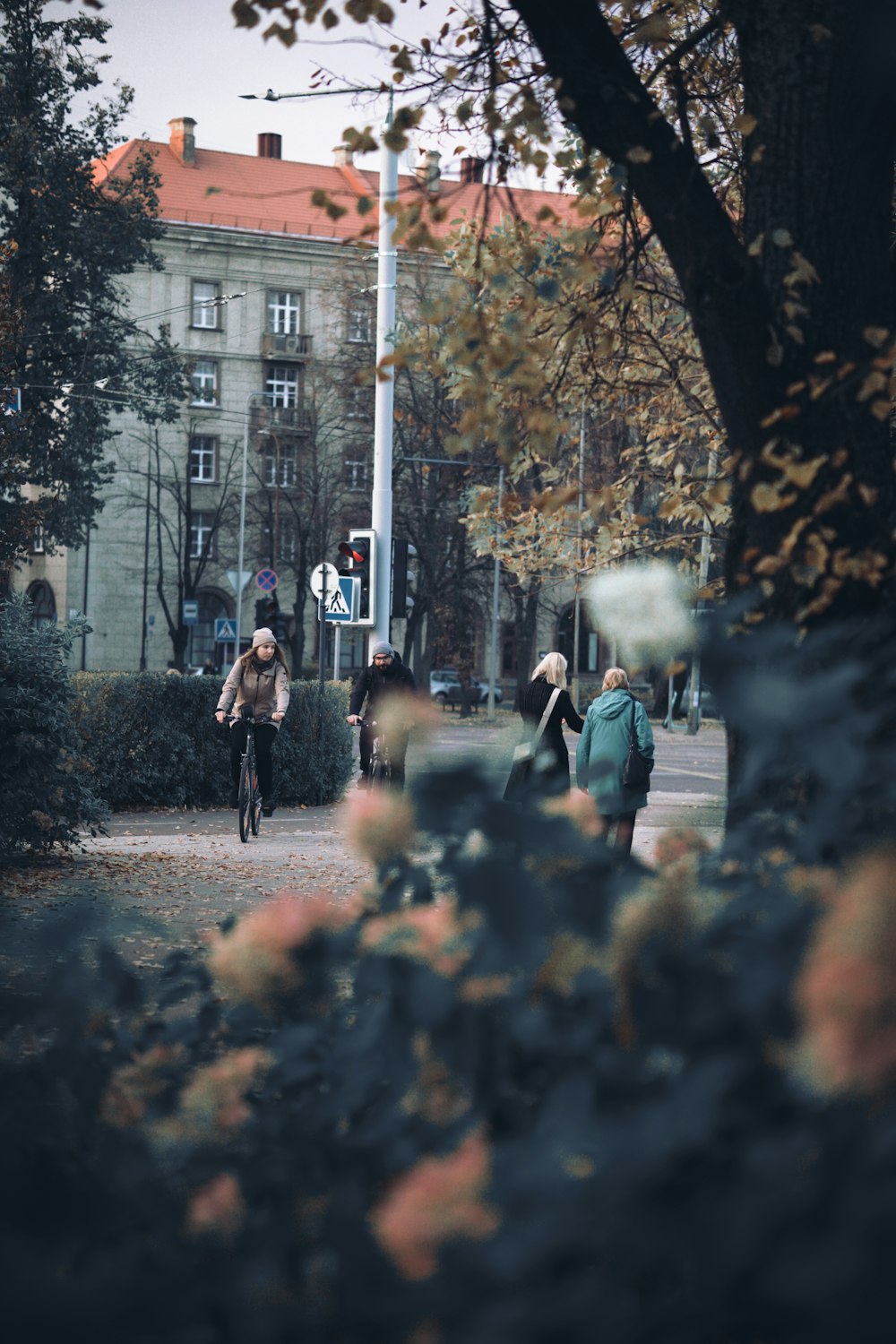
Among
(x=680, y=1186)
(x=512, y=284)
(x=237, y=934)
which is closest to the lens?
(x=680, y=1186)

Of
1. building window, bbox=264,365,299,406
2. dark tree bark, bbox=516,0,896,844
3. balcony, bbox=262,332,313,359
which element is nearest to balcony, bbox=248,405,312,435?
building window, bbox=264,365,299,406

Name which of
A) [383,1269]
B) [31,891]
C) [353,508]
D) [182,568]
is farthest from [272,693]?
[182,568]

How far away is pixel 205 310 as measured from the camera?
6644cm

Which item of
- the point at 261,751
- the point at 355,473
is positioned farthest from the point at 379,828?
the point at 355,473

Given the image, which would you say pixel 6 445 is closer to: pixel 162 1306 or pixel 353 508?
pixel 162 1306

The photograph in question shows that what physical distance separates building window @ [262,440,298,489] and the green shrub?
46.3 m

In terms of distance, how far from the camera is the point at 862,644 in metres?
2.99

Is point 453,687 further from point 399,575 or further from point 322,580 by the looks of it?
point 399,575

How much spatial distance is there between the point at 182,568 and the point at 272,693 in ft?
160

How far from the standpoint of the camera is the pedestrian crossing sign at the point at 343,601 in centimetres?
1931

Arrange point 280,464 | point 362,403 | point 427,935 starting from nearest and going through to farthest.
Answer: point 427,935 < point 362,403 < point 280,464

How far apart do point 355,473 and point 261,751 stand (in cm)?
4523

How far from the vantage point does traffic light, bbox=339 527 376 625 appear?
19438mm

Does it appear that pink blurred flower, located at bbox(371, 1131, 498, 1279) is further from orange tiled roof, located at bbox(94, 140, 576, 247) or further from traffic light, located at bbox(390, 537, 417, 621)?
orange tiled roof, located at bbox(94, 140, 576, 247)
